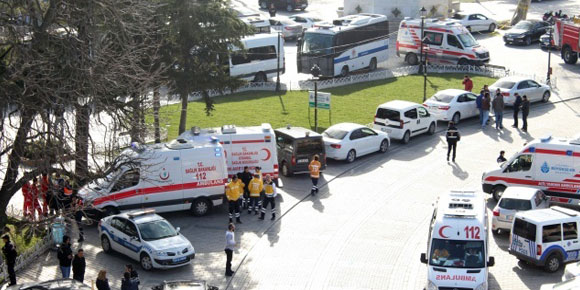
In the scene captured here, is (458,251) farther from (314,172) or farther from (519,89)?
(519,89)

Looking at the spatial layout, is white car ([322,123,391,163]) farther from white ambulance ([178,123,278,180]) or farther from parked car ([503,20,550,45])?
parked car ([503,20,550,45])

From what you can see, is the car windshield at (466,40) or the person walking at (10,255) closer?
the person walking at (10,255)

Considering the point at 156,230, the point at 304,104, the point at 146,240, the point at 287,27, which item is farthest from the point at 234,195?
the point at 287,27

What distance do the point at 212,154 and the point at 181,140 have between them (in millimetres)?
1198

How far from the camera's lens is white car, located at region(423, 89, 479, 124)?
37.3m

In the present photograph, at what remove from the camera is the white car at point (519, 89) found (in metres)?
39.2

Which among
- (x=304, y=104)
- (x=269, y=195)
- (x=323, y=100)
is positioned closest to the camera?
(x=269, y=195)

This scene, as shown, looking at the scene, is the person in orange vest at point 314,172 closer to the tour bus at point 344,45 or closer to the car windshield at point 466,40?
the tour bus at point 344,45

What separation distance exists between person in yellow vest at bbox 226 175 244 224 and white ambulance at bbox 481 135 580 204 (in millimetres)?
8246

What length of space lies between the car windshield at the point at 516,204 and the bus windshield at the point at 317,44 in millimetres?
21875

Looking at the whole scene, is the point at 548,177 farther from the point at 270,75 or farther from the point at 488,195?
the point at 270,75

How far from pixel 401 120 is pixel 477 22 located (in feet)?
80.7

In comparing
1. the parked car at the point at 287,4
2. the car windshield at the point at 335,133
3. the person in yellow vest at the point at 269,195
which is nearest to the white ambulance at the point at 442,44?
the car windshield at the point at 335,133

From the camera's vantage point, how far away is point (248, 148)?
2944 cm
